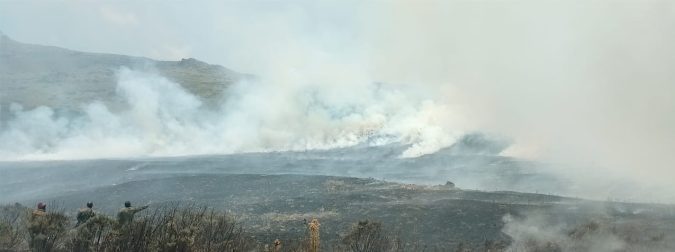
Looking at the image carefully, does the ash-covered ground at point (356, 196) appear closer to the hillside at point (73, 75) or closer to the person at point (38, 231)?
the person at point (38, 231)

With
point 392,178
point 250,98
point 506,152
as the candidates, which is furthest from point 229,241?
point 250,98

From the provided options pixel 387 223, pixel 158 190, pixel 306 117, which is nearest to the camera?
pixel 387 223

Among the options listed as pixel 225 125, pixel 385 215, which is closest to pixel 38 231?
pixel 385 215

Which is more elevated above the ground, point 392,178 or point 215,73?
point 215,73

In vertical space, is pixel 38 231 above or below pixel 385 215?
above

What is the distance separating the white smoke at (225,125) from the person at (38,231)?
5012 cm

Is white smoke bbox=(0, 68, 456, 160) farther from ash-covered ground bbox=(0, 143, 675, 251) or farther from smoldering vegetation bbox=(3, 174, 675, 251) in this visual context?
smoldering vegetation bbox=(3, 174, 675, 251)

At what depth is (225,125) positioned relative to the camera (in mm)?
80438

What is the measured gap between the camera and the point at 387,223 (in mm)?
25047

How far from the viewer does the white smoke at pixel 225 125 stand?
69.6 m

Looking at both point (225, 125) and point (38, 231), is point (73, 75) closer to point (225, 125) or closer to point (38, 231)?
point (225, 125)

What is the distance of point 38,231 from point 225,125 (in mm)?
64304

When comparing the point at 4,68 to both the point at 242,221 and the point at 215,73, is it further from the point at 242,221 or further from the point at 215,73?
the point at 242,221

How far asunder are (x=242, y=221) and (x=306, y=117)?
55410 mm
